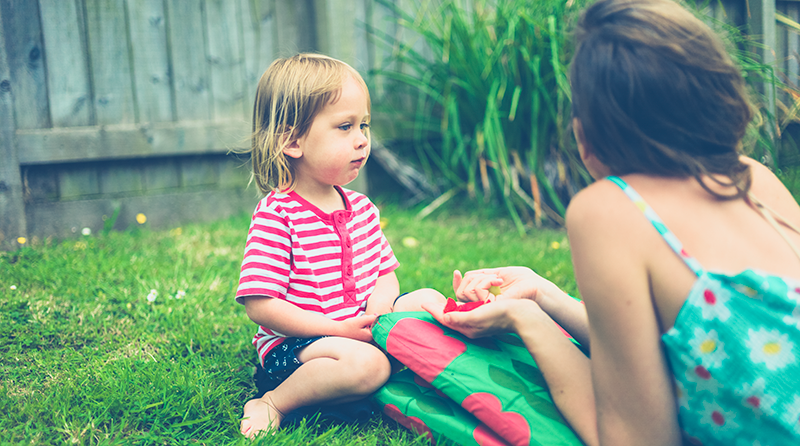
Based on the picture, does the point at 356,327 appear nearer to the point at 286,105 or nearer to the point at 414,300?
the point at 414,300

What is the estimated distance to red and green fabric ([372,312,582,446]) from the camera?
52.2 inches

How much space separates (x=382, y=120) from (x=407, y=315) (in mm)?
2971

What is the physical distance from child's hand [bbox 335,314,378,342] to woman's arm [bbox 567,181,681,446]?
62cm

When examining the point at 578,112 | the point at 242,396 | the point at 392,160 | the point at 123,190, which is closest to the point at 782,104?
the point at 392,160

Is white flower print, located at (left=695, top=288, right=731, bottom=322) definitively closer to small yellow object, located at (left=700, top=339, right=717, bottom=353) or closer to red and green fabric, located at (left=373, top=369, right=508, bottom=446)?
small yellow object, located at (left=700, top=339, right=717, bottom=353)

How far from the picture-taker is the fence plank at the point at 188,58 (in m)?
3.64

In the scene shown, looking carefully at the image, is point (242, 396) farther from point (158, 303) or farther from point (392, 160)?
point (392, 160)

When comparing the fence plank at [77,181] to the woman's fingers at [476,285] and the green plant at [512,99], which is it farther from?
the woman's fingers at [476,285]

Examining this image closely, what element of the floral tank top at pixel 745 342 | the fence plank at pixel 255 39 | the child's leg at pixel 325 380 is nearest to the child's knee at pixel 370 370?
the child's leg at pixel 325 380

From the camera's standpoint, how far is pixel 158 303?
2295 millimetres

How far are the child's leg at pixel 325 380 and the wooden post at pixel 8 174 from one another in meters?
2.13

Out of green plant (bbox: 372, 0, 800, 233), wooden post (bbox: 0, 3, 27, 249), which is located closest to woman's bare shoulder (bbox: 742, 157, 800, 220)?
green plant (bbox: 372, 0, 800, 233)

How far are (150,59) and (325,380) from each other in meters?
2.77

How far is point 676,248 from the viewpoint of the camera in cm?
108
